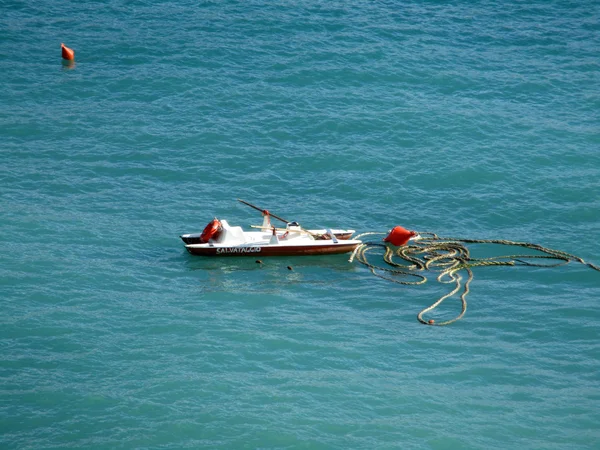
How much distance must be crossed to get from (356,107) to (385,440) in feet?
85.4

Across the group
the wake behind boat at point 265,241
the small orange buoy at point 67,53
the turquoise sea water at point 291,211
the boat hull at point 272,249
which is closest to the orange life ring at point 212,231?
the wake behind boat at point 265,241

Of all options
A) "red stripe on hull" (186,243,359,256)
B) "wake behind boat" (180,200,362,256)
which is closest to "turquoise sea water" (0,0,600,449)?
"red stripe on hull" (186,243,359,256)

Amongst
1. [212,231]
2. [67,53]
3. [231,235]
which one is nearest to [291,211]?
[231,235]

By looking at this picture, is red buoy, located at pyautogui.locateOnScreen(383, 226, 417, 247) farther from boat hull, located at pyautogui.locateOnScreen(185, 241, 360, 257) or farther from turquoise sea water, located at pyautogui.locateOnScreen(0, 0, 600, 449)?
turquoise sea water, located at pyautogui.locateOnScreen(0, 0, 600, 449)

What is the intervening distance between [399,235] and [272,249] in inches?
209

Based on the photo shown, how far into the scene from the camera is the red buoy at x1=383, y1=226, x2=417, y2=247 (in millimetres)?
38250

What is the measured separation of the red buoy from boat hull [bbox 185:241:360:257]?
1.52m

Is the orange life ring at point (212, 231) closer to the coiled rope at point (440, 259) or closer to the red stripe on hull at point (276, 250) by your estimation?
the red stripe on hull at point (276, 250)

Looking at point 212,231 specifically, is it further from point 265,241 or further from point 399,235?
point 399,235

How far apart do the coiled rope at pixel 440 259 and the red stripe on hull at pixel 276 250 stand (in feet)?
2.47

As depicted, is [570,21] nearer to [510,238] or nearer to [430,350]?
[510,238]

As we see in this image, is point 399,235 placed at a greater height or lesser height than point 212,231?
greater

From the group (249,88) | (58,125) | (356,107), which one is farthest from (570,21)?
(58,125)

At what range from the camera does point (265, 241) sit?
3778cm
